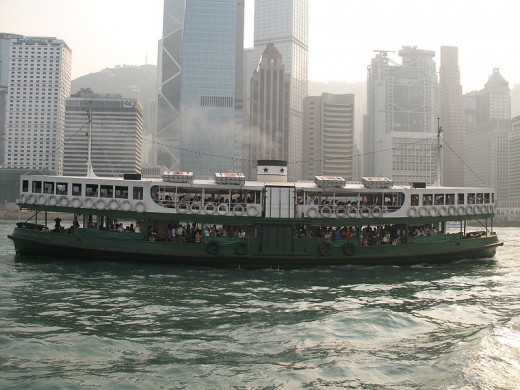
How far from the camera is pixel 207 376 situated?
9.54 m

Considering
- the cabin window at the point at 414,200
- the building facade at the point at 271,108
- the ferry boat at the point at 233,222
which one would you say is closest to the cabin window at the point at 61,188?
the ferry boat at the point at 233,222

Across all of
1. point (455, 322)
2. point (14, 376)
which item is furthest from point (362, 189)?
point (14, 376)

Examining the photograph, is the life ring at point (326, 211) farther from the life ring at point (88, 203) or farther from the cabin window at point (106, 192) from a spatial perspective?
the life ring at point (88, 203)

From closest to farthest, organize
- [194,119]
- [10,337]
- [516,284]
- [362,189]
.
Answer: [10,337] < [516,284] < [362,189] < [194,119]

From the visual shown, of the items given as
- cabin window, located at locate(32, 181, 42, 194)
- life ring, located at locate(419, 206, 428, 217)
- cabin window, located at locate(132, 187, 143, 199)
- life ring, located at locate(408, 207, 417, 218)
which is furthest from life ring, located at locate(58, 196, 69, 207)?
life ring, located at locate(419, 206, 428, 217)

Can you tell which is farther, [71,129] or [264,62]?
[264,62]

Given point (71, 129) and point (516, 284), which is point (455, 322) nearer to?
point (516, 284)

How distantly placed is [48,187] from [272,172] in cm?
1177

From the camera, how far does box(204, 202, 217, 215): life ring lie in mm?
24281

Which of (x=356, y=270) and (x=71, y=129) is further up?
(x=71, y=129)

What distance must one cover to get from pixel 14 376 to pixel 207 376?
354cm

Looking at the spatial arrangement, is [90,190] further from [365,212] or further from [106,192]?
[365,212]

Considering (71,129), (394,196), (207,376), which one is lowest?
(207,376)

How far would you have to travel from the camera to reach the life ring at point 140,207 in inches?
958
